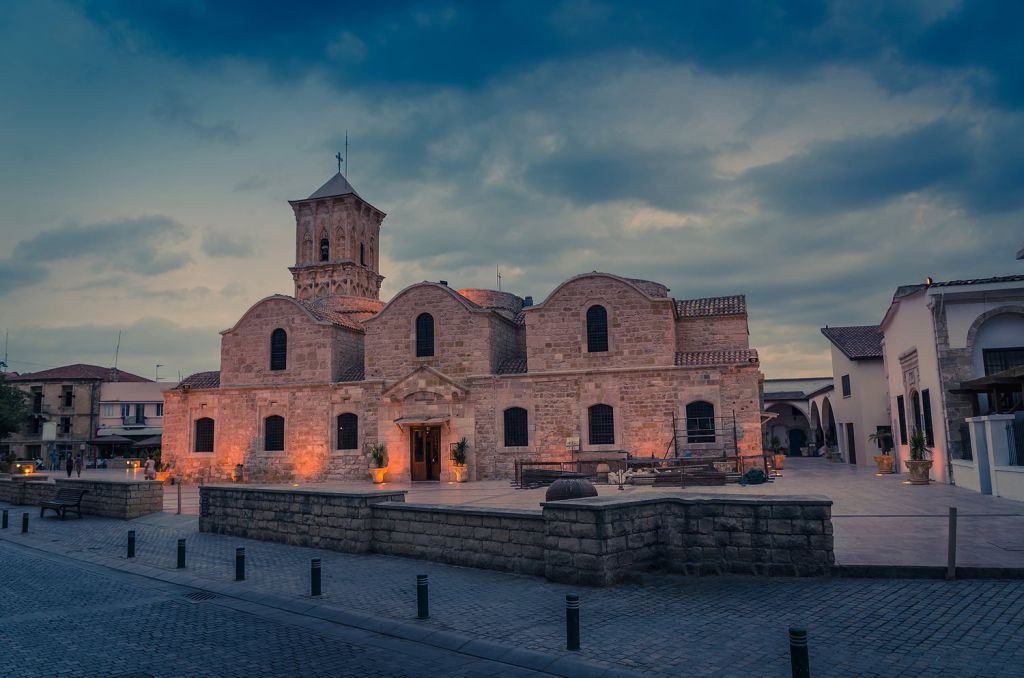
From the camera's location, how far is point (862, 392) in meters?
29.6

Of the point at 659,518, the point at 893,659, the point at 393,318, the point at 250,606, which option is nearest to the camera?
the point at 893,659

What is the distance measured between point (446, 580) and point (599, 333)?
17.8 metres

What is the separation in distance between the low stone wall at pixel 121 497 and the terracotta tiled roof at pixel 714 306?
2004 centimetres

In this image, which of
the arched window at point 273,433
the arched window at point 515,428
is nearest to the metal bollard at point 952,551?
the arched window at point 515,428

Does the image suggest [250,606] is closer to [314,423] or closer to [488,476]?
[488,476]

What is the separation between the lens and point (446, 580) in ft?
30.8

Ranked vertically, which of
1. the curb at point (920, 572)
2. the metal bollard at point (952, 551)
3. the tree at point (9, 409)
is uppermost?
the tree at point (9, 409)

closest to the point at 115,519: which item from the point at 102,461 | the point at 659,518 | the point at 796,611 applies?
the point at 659,518

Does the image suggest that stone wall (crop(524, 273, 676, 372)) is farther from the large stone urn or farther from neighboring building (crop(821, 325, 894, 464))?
the large stone urn

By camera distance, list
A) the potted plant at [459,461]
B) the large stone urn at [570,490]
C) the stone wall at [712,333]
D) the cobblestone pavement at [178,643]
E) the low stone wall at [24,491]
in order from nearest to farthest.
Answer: the cobblestone pavement at [178,643], the large stone urn at [570,490], the low stone wall at [24,491], the potted plant at [459,461], the stone wall at [712,333]

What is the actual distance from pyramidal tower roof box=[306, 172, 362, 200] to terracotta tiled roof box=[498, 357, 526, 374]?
2026 cm

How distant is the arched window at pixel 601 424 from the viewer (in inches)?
1003

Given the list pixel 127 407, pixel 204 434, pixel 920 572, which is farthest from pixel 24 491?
pixel 127 407

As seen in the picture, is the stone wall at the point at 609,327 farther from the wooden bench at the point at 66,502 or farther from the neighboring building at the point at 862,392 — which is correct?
the wooden bench at the point at 66,502
